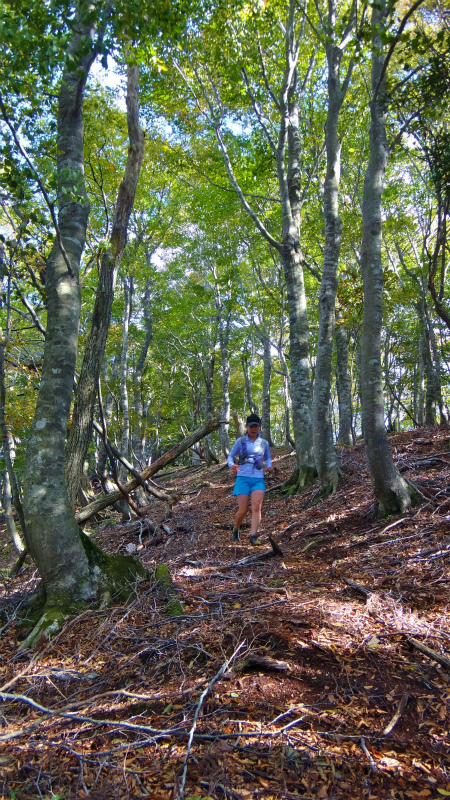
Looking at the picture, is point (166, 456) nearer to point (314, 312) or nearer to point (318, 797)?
point (318, 797)

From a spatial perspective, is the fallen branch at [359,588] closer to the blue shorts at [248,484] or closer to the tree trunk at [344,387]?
the blue shorts at [248,484]

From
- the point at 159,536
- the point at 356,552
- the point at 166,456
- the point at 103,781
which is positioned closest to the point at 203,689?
the point at 103,781

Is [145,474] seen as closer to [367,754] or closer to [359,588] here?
[359,588]

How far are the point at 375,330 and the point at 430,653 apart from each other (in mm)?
3660

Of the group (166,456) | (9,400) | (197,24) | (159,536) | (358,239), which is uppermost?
(197,24)

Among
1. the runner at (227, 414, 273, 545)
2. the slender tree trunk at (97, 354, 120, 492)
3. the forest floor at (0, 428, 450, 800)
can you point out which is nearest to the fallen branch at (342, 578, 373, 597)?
the forest floor at (0, 428, 450, 800)

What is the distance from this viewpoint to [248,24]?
8.48 meters

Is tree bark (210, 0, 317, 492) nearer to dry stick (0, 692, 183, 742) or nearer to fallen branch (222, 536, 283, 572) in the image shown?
fallen branch (222, 536, 283, 572)

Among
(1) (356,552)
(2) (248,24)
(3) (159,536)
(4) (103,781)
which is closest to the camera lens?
(4) (103,781)

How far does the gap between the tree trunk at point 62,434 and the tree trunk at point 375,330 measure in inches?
122

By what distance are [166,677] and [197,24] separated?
1216 cm

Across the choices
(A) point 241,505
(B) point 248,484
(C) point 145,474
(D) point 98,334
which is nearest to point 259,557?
(A) point 241,505

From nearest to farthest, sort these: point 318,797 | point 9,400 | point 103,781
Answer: point 318,797
point 103,781
point 9,400

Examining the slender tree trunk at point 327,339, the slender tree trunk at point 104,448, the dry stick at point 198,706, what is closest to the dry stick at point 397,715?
the dry stick at point 198,706
